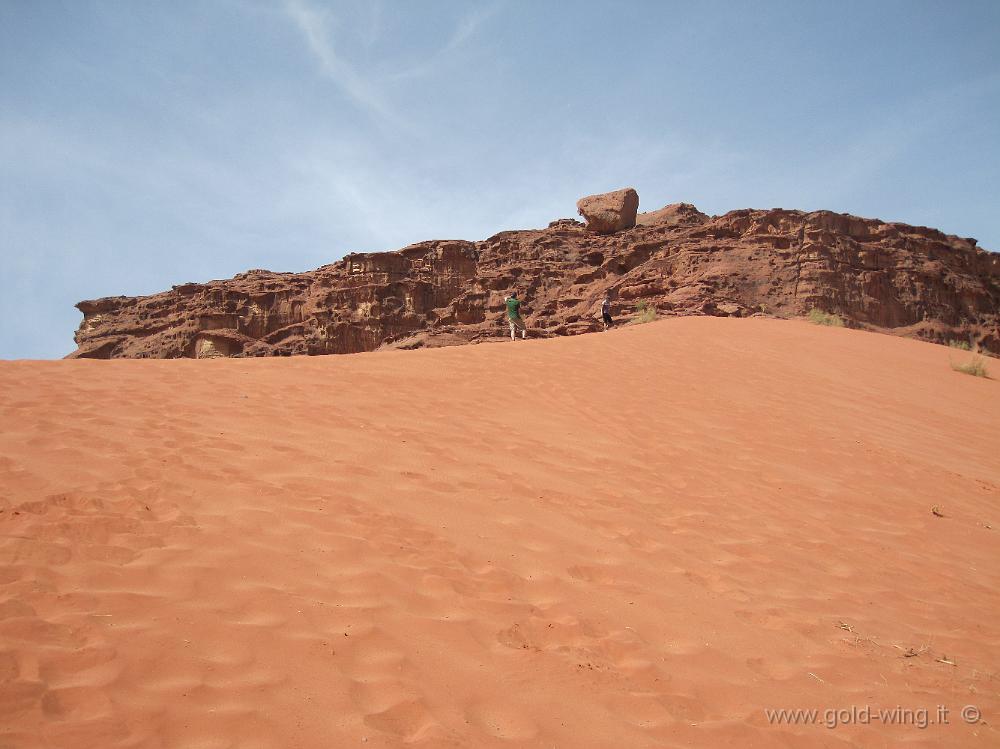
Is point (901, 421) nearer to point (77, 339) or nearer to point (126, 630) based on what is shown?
point (126, 630)

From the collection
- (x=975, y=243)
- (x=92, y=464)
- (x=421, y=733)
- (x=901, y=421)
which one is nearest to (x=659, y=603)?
(x=421, y=733)

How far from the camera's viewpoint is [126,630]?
8.87 feet

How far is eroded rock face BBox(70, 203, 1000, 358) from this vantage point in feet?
99.3

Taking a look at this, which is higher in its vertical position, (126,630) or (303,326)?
(303,326)

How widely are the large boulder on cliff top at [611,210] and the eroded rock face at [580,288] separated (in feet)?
2.80

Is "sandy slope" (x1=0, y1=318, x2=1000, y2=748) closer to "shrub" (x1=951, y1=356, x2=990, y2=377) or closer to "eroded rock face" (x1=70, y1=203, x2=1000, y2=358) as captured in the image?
"shrub" (x1=951, y1=356, x2=990, y2=377)

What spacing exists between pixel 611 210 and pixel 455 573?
39.7m

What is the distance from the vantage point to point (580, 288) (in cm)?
3744

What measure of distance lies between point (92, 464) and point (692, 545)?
436 cm

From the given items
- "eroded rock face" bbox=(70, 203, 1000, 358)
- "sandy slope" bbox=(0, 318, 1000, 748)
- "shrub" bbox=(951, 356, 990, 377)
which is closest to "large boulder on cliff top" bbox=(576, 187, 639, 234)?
"eroded rock face" bbox=(70, 203, 1000, 358)

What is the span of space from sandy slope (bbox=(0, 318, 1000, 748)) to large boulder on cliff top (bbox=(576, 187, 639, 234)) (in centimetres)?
3456

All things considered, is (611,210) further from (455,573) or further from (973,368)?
(455,573)

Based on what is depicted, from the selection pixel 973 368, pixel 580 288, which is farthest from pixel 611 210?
pixel 973 368

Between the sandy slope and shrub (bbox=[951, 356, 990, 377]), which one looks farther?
shrub (bbox=[951, 356, 990, 377])
